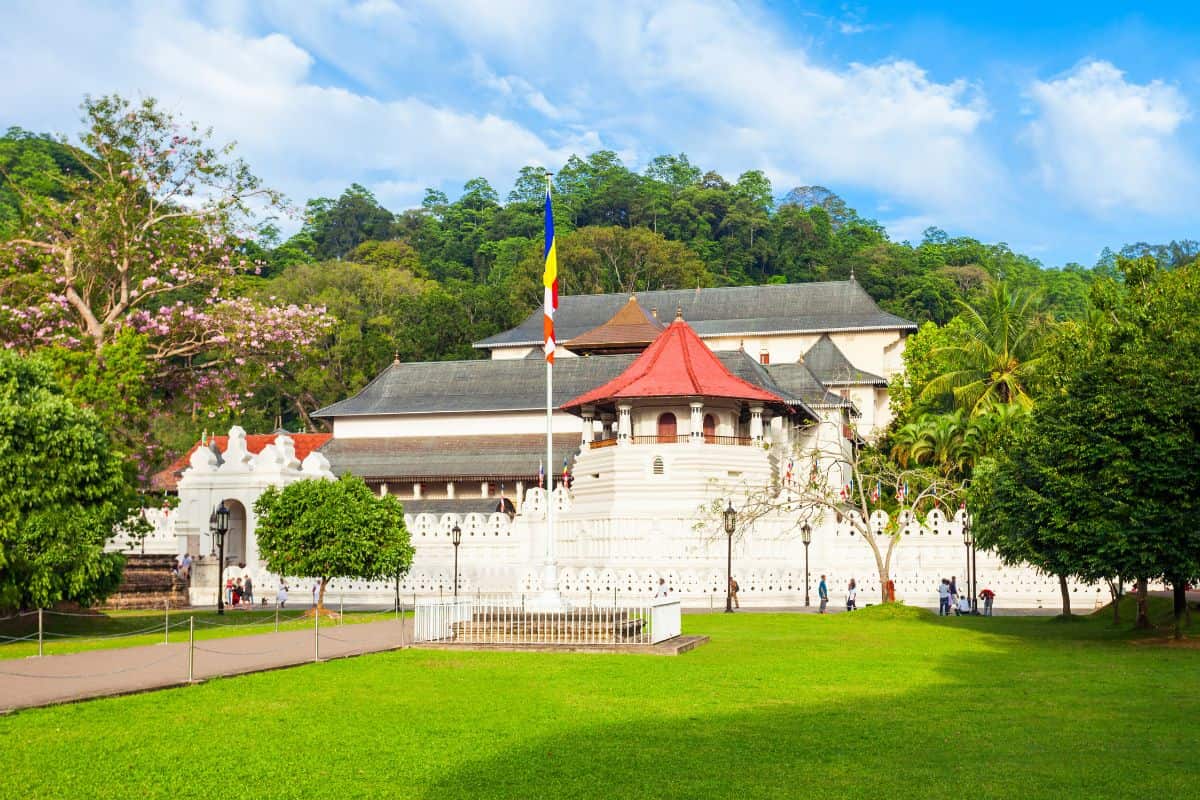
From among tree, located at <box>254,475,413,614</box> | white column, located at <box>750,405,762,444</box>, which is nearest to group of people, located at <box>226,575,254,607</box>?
tree, located at <box>254,475,413,614</box>

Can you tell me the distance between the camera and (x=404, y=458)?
55.0m

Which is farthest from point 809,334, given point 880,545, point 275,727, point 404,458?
point 275,727

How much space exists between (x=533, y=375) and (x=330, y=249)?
75596 mm

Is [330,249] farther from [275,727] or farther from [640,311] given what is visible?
[275,727]

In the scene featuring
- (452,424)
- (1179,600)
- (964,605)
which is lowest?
(964,605)

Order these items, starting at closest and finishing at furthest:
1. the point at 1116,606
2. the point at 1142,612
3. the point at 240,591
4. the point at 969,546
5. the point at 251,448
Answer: the point at 1142,612, the point at 1116,606, the point at 969,546, the point at 240,591, the point at 251,448

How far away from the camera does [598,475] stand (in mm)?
45344

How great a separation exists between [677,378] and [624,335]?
1771cm

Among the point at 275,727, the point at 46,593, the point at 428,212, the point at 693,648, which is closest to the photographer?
the point at 275,727

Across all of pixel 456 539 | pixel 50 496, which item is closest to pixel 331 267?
pixel 456 539

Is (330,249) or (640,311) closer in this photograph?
(640,311)

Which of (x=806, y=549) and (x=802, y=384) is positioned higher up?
(x=802, y=384)

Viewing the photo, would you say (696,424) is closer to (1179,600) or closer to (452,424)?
(452,424)

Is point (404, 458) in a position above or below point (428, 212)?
below
